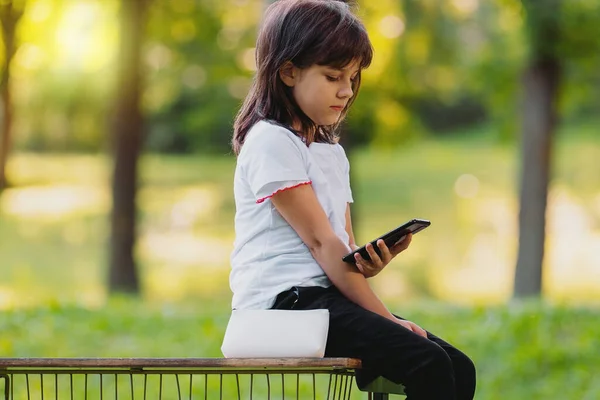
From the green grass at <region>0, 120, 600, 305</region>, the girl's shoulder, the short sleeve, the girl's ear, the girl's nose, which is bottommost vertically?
the green grass at <region>0, 120, 600, 305</region>

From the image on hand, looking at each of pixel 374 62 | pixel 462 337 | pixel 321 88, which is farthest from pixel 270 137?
pixel 374 62

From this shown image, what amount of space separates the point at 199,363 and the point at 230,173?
27.4 m

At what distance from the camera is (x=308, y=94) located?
112 inches

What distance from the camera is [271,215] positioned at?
2.82m

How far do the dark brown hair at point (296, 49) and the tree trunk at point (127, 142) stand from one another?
8.75m

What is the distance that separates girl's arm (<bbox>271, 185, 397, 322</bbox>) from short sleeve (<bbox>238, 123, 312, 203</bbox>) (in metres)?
0.03

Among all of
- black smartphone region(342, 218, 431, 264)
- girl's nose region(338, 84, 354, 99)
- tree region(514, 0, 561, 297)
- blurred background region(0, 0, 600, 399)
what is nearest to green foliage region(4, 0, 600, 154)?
blurred background region(0, 0, 600, 399)

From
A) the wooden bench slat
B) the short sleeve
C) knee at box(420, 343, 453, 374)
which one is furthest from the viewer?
the short sleeve

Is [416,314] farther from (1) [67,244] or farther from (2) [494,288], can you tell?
(1) [67,244]

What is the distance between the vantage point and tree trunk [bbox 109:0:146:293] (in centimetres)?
1150

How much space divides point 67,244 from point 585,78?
1648 cm

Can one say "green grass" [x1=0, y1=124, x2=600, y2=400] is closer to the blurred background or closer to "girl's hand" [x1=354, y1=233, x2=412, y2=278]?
the blurred background

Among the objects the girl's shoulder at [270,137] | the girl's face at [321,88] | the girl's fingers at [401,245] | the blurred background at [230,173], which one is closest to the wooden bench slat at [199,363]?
the girl's fingers at [401,245]

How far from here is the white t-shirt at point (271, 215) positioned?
109 inches
